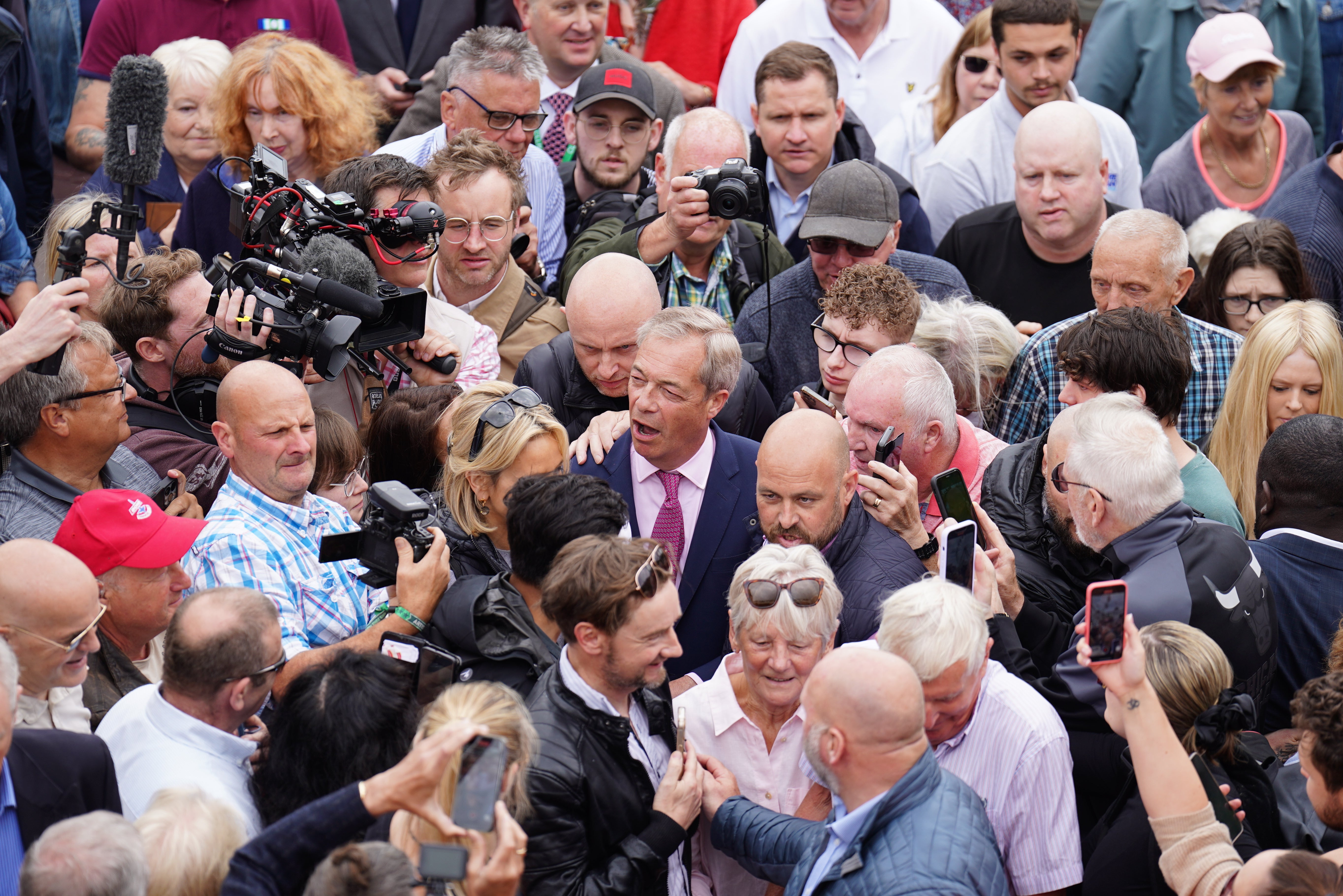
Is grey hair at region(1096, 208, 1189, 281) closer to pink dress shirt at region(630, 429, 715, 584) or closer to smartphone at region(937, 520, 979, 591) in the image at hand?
pink dress shirt at region(630, 429, 715, 584)

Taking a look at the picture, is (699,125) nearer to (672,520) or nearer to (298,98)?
(298,98)

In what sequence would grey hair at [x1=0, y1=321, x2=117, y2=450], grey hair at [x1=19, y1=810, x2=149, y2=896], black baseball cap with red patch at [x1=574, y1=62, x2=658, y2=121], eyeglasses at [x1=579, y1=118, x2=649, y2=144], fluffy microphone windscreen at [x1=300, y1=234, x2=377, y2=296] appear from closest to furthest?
grey hair at [x1=19, y1=810, x2=149, y2=896] → grey hair at [x1=0, y1=321, x2=117, y2=450] → fluffy microphone windscreen at [x1=300, y1=234, x2=377, y2=296] → black baseball cap with red patch at [x1=574, y1=62, x2=658, y2=121] → eyeglasses at [x1=579, y1=118, x2=649, y2=144]

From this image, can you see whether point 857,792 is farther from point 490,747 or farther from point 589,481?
point 589,481

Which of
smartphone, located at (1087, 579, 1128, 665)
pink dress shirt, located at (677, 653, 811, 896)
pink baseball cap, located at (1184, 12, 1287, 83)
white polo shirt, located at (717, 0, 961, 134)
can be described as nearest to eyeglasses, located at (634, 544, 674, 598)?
pink dress shirt, located at (677, 653, 811, 896)

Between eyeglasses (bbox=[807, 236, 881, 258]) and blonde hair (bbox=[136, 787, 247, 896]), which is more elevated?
eyeglasses (bbox=[807, 236, 881, 258])

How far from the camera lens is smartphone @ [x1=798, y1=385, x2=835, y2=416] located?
16.2 ft

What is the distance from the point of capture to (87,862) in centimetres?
274

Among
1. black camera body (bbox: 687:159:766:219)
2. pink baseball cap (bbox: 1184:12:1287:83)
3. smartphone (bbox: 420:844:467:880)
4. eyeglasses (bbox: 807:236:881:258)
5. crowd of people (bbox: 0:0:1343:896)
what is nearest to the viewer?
smartphone (bbox: 420:844:467:880)

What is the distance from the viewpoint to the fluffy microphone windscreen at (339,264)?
486 cm

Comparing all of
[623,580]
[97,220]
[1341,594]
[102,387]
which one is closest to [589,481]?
[623,580]

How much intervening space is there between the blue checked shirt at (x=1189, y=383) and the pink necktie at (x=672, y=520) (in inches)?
63.3

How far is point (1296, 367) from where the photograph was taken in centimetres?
521

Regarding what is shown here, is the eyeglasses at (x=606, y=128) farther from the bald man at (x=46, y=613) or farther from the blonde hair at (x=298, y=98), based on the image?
the bald man at (x=46, y=613)

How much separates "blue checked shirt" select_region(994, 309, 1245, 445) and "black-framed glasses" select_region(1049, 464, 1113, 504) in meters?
1.26
